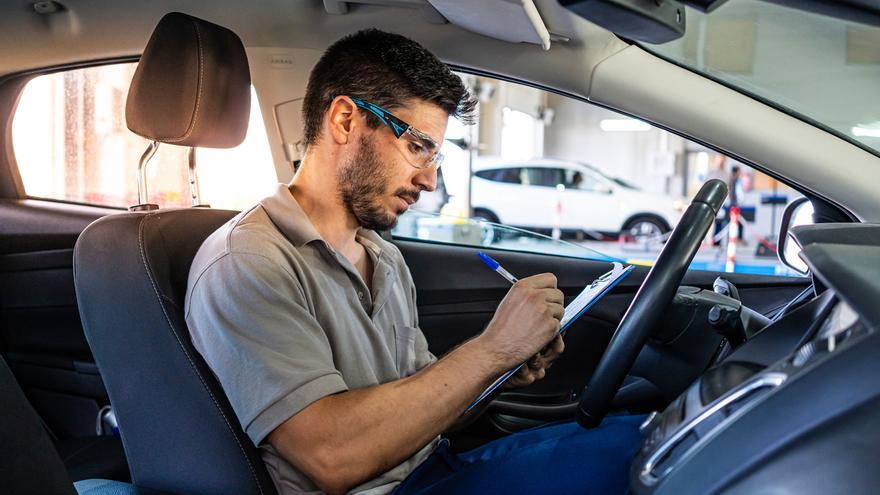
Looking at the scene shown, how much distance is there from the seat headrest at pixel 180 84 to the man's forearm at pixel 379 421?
0.77 metres

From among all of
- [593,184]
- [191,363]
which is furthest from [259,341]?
[593,184]

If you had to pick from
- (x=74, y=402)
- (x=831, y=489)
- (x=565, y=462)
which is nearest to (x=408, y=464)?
(x=565, y=462)

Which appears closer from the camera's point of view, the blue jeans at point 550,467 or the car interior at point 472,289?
the car interior at point 472,289

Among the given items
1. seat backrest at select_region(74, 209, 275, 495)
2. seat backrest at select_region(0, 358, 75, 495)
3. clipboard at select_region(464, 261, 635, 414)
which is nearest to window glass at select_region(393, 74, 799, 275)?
clipboard at select_region(464, 261, 635, 414)

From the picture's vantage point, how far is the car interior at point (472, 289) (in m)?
0.77

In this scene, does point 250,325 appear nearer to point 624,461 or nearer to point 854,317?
point 624,461

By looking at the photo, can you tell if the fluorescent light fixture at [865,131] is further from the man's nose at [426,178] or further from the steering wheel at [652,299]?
the man's nose at [426,178]

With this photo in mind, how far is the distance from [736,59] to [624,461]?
0.99m

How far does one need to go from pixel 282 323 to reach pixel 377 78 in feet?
1.72

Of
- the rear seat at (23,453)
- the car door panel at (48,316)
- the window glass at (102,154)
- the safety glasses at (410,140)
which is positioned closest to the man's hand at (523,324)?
the safety glasses at (410,140)

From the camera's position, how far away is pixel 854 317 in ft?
2.52

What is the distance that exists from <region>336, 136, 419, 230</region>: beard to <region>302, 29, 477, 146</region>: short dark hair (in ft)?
0.19

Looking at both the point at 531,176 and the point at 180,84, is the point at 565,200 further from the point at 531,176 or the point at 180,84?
the point at 180,84

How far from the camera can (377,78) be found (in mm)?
1545
